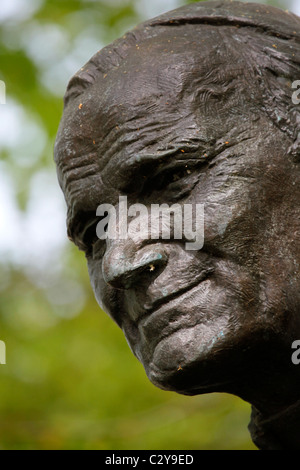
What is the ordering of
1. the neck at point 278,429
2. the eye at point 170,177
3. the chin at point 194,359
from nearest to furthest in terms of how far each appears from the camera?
1. the chin at point 194,359
2. the eye at point 170,177
3. the neck at point 278,429

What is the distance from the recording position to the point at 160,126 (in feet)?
7.59

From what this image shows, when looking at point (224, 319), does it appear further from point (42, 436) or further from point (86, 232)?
point (42, 436)

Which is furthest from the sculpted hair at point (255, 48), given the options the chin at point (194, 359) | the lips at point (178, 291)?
the chin at point (194, 359)

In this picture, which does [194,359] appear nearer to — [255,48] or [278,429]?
[278,429]

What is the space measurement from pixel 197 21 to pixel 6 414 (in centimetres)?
257

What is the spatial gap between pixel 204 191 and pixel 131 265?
0.26m

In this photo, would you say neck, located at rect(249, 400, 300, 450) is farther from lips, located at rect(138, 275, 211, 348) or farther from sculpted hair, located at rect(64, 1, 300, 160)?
sculpted hair, located at rect(64, 1, 300, 160)

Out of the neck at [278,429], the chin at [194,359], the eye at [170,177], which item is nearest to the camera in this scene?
the chin at [194,359]

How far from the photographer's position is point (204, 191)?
228 centimetres

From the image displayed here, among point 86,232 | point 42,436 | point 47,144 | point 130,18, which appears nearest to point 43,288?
point 47,144

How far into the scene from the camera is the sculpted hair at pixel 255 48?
7.77 ft

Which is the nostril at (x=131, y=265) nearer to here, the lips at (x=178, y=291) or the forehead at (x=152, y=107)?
the lips at (x=178, y=291)

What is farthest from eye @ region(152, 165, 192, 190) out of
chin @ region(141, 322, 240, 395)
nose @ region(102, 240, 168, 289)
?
chin @ region(141, 322, 240, 395)

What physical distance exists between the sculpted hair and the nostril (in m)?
0.44
